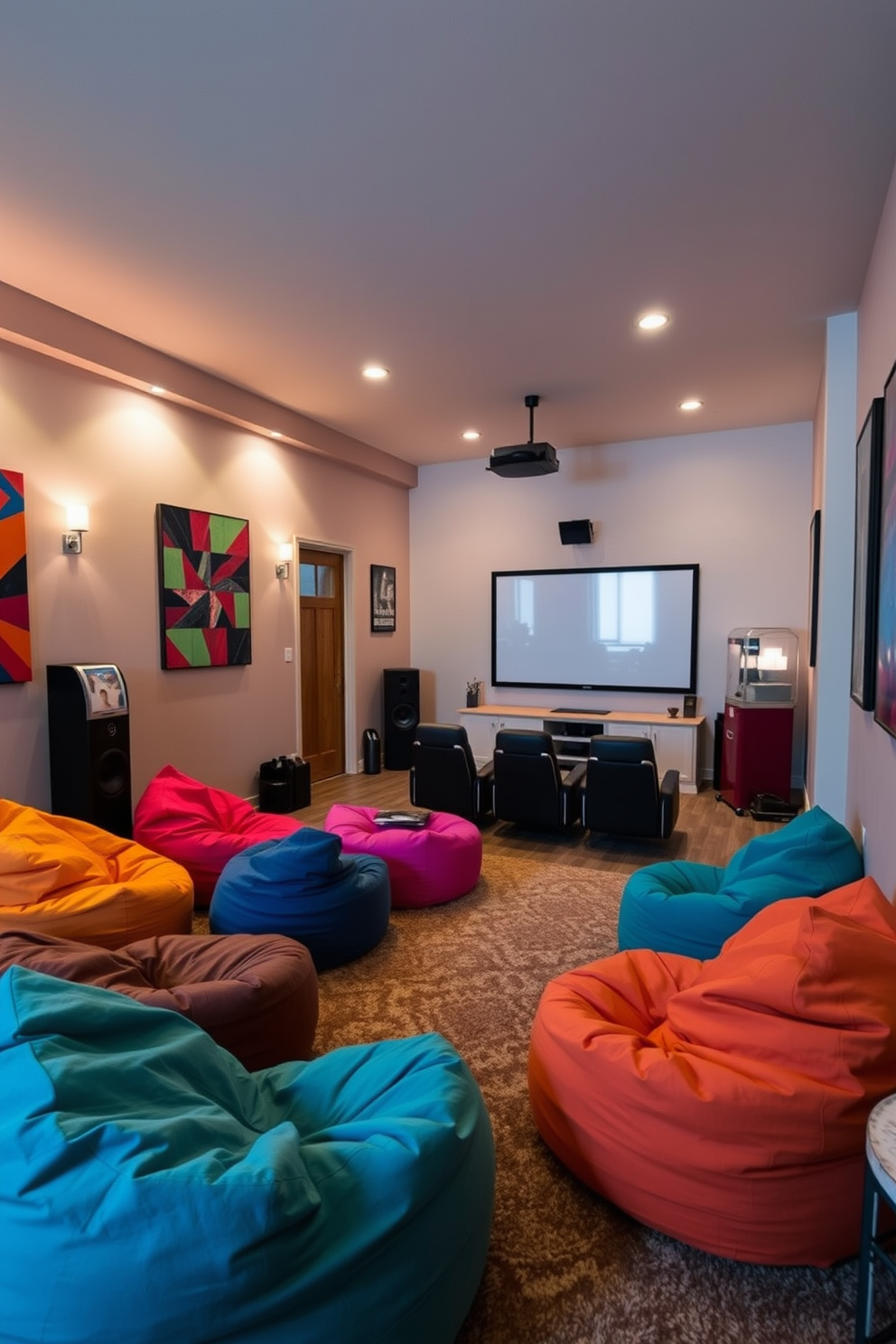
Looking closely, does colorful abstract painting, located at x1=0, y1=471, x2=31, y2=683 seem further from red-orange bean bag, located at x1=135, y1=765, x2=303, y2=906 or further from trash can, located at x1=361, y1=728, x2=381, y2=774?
trash can, located at x1=361, y1=728, x2=381, y2=774

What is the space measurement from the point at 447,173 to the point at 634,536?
15.7 ft

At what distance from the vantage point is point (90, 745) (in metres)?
4.08

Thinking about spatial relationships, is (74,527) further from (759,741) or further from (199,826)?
(759,741)

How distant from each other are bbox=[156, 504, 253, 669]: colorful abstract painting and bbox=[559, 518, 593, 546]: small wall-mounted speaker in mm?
3240

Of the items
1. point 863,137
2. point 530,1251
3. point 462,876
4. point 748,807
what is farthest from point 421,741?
point 863,137

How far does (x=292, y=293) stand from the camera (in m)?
3.89

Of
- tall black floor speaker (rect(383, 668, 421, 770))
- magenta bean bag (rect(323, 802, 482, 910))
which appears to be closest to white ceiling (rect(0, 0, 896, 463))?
magenta bean bag (rect(323, 802, 482, 910))

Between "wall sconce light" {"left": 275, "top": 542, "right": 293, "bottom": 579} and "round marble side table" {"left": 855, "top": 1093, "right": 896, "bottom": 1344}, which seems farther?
"wall sconce light" {"left": 275, "top": 542, "right": 293, "bottom": 579}

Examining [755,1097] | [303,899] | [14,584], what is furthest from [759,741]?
[14,584]

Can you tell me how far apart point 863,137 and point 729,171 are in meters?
0.46

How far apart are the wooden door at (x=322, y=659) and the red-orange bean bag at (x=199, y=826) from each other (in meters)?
2.51

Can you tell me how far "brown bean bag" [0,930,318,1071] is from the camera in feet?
6.86

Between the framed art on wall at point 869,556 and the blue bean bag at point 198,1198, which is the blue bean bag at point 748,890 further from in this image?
the blue bean bag at point 198,1198

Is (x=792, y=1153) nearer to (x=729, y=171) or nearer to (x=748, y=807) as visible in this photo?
(x=729, y=171)
